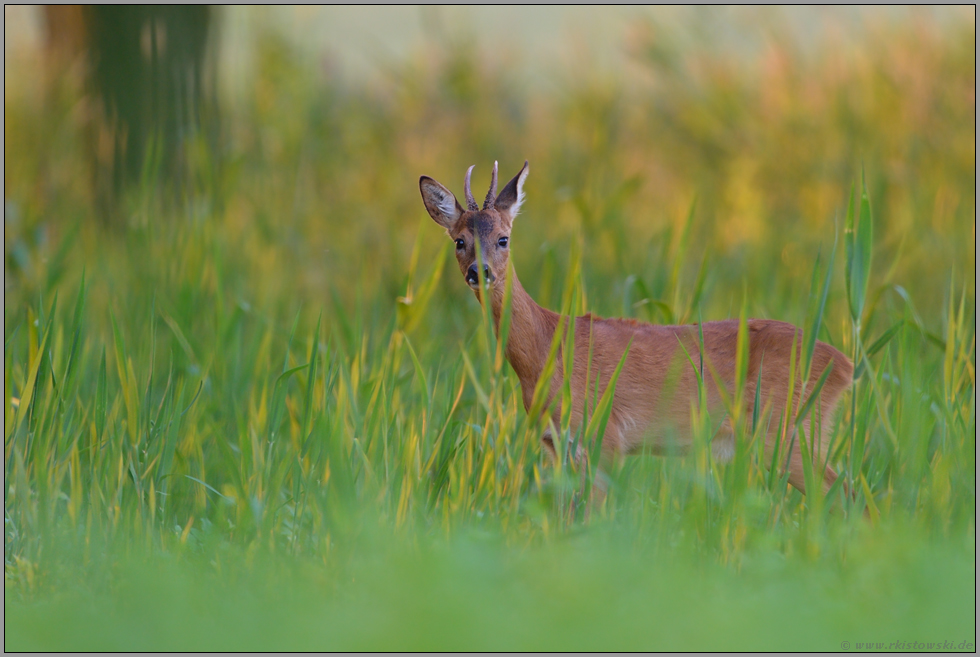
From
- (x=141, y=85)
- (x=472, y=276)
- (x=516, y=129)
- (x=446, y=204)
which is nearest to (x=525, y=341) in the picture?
(x=472, y=276)

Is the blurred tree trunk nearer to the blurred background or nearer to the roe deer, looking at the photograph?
the blurred background

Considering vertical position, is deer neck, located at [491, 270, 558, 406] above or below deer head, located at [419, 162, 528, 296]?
below

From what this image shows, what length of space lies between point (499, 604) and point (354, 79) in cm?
949

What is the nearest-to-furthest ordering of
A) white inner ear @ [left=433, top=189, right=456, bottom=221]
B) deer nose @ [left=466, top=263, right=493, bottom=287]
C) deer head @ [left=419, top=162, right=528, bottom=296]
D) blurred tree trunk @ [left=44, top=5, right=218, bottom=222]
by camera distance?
deer nose @ [left=466, top=263, right=493, bottom=287] → deer head @ [left=419, top=162, right=528, bottom=296] → white inner ear @ [left=433, top=189, right=456, bottom=221] → blurred tree trunk @ [left=44, top=5, right=218, bottom=222]

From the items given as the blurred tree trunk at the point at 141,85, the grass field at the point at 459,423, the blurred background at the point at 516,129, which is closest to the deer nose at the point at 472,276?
the grass field at the point at 459,423

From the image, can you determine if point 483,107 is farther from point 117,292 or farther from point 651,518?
point 651,518

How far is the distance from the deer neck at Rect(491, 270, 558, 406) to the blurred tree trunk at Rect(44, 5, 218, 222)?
3641 millimetres

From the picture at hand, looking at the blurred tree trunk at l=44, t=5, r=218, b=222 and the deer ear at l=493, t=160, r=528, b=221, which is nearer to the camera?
the deer ear at l=493, t=160, r=528, b=221

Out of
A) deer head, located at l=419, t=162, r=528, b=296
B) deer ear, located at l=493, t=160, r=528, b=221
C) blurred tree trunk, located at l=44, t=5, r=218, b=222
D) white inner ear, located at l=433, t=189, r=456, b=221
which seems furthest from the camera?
blurred tree trunk, located at l=44, t=5, r=218, b=222

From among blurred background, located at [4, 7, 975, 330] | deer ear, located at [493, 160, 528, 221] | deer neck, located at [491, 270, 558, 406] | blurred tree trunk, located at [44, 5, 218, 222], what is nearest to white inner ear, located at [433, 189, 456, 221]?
deer ear, located at [493, 160, 528, 221]

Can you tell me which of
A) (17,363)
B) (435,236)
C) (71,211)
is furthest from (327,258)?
(17,363)

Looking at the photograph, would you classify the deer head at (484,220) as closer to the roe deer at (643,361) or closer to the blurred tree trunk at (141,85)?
the roe deer at (643,361)

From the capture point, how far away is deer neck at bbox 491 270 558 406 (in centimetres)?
447

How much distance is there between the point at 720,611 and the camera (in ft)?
8.13
